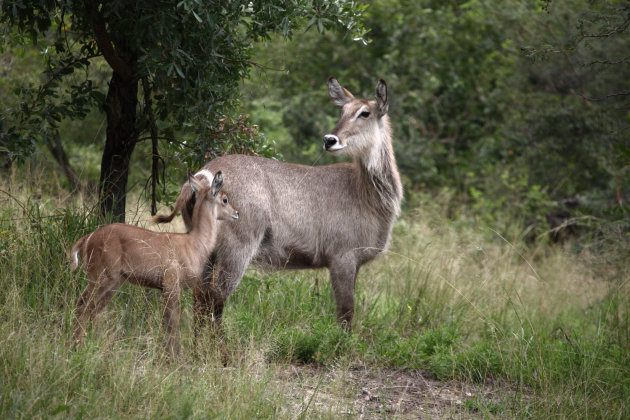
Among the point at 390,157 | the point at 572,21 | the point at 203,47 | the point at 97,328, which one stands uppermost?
the point at 572,21

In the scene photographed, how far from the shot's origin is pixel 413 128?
12984 millimetres

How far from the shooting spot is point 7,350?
3.74 metres

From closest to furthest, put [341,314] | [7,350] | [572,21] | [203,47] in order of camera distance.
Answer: [7,350] → [203,47] → [341,314] → [572,21]

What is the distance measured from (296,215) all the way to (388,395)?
1.62 meters

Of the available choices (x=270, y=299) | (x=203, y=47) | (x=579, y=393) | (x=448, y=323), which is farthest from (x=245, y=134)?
(x=579, y=393)

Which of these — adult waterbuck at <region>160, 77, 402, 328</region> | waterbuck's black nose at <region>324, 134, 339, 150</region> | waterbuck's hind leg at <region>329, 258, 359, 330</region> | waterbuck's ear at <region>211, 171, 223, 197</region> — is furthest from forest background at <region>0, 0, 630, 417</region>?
waterbuck's black nose at <region>324, 134, 339, 150</region>

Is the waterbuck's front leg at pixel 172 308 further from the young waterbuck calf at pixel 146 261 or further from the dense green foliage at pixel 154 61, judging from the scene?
the dense green foliage at pixel 154 61

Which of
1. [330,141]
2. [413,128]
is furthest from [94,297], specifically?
[413,128]

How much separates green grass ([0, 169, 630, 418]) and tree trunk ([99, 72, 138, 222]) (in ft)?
1.32

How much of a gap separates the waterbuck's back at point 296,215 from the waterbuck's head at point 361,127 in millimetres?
263

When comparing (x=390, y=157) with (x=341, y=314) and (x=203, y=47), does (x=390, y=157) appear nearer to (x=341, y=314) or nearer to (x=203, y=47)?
(x=341, y=314)

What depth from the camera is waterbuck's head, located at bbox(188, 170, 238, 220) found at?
496 centimetres

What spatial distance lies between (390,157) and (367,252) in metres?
0.97

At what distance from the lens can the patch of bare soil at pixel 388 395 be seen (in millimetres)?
4312
